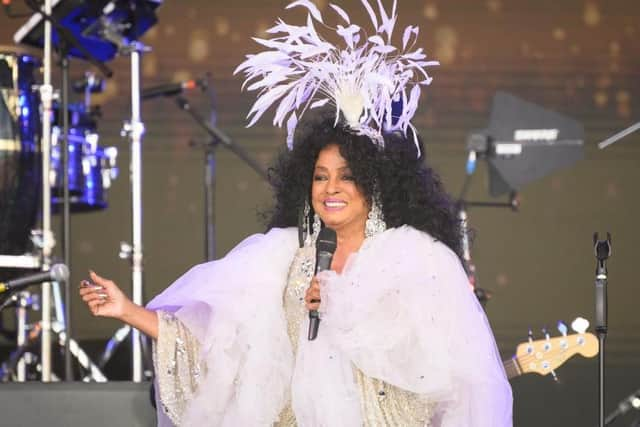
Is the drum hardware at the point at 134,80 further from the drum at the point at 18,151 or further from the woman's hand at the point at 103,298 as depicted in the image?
the woman's hand at the point at 103,298

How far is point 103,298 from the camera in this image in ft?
12.2

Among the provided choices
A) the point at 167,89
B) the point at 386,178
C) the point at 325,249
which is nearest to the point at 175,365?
the point at 325,249

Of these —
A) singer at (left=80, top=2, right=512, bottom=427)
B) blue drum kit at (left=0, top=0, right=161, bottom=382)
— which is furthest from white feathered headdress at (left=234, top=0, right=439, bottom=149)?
blue drum kit at (left=0, top=0, right=161, bottom=382)

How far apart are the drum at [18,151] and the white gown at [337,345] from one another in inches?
60.3

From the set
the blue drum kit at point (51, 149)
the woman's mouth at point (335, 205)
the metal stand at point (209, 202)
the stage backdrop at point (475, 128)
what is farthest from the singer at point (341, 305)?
the stage backdrop at point (475, 128)

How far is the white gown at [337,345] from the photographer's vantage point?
374 cm

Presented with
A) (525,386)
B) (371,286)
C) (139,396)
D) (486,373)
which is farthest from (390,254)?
(525,386)

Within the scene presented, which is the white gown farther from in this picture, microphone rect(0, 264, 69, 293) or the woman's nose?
microphone rect(0, 264, 69, 293)

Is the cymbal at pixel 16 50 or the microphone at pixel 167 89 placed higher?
the cymbal at pixel 16 50

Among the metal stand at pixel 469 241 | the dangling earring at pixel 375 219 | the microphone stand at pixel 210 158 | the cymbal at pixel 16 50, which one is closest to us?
the dangling earring at pixel 375 219

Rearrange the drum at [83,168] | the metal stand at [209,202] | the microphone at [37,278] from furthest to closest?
1. the metal stand at [209,202]
2. the drum at [83,168]
3. the microphone at [37,278]

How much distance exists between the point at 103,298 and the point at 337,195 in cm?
76

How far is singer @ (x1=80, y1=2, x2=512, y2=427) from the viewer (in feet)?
12.3

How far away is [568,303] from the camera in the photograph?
306 inches
